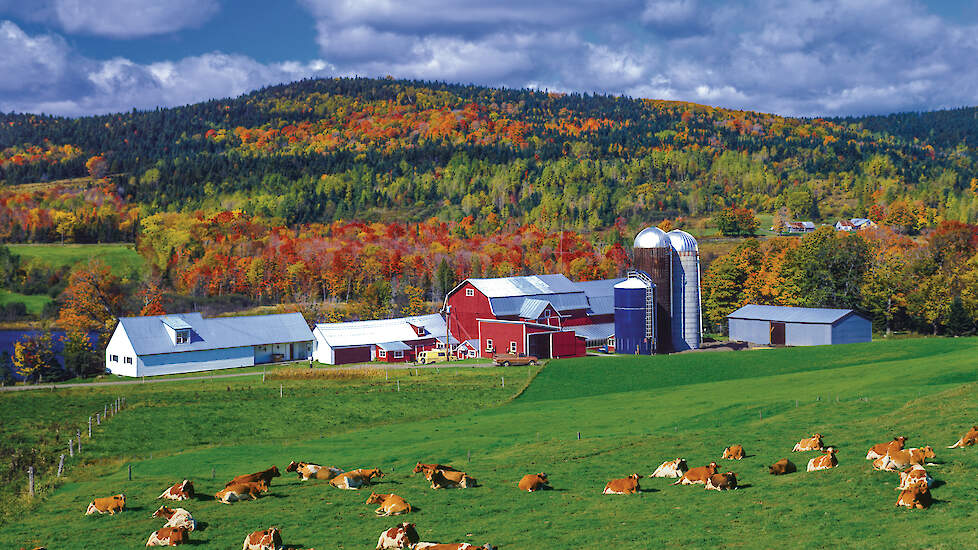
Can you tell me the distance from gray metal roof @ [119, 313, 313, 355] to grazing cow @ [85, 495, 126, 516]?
164 ft

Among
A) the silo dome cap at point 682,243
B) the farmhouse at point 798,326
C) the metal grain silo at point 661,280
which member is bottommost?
the farmhouse at point 798,326

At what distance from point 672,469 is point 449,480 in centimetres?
643

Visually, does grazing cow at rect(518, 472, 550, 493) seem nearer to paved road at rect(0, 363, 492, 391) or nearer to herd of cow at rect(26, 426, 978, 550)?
herd of cow at rect(26, 426, 978, 550)

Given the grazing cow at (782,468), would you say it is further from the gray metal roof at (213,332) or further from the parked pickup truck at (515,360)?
Answer: the gray metal roof at (213,332)

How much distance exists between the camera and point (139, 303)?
115375 millimetres

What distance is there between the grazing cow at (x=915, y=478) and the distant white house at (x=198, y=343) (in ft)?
208

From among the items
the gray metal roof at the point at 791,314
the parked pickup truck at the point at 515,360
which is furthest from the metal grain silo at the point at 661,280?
the parked pickup truck at the point at 515,360

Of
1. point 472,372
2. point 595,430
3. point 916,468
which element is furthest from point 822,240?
point 916,468

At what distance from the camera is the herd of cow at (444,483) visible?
19031 mm

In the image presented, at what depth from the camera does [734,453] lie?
2738 cm

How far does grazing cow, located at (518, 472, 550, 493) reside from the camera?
24.9m

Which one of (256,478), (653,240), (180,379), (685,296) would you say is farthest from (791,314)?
(256,478)

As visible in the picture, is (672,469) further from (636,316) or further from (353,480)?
(636,316)

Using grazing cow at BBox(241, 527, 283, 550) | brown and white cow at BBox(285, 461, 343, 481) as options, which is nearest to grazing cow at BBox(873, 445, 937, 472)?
grazing cow at BBox(241, 527, 283, 550)
